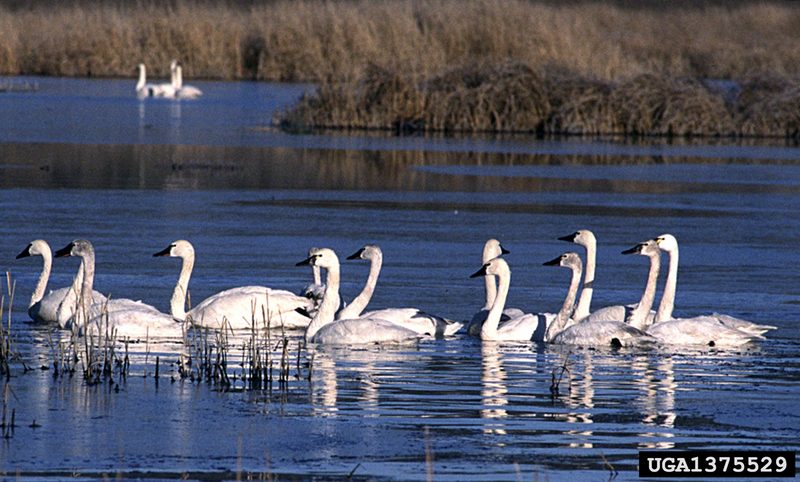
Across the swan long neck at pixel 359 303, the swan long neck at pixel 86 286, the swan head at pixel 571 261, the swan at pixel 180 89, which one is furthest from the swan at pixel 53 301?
the swan at pixel 180 89

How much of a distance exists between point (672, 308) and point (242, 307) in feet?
9.14

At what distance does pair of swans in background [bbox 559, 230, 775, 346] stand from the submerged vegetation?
16563mm

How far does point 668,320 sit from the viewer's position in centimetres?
1048

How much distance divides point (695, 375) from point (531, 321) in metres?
1.51

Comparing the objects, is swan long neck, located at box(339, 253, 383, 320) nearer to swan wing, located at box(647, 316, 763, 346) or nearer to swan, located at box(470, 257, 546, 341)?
swan, located at box(470, 257, 546, 341)

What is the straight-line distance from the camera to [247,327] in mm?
10672

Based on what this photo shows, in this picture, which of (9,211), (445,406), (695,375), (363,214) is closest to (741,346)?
(695,375)

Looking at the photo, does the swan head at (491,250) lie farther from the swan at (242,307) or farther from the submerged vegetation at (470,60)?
the submerged vegetation at (470,60)

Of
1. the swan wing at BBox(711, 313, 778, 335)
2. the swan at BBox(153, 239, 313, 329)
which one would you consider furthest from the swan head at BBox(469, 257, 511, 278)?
the swan wing at BBox(711, 313, 778, 335)

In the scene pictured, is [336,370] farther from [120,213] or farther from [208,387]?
[120,213]

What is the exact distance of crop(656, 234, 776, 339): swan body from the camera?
Result: 10211 millimetres

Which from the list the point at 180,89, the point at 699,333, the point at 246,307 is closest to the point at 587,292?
the point at 699,333

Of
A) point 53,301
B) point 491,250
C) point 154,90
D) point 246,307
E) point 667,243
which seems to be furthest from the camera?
point 154,90

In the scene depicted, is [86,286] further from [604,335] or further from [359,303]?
[604,335]
